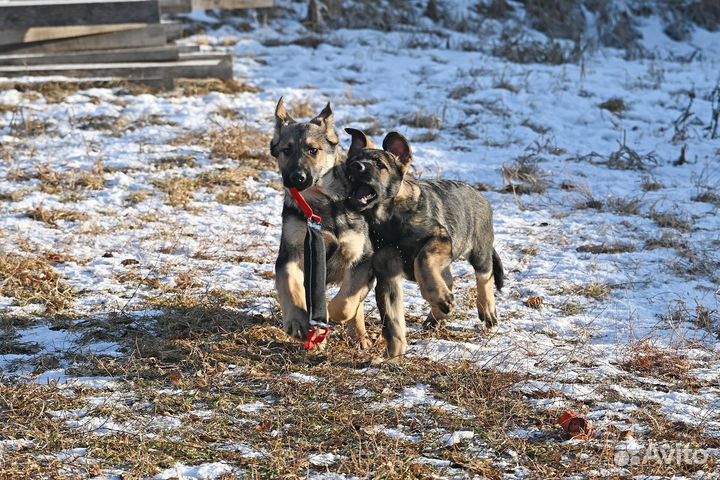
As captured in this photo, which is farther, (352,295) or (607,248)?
(607,248)

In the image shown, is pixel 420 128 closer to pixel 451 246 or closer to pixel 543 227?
pixel 543 227

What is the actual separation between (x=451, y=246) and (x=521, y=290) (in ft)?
3.94

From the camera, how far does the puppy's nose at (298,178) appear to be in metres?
4.62

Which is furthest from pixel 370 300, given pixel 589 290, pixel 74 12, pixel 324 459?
pixel 74 12

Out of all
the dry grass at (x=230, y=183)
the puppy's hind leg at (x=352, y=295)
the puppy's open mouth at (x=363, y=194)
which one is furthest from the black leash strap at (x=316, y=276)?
the dry grass at (x=230, y=183)

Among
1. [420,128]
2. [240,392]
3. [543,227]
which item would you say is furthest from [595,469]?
[420,128]

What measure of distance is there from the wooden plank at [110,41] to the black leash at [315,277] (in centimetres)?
Answer: 750

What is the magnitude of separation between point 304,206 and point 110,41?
7.58 m

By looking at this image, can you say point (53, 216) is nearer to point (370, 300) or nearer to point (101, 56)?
point (370, 300)

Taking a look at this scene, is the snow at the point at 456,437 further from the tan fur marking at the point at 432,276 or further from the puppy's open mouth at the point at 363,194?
the puppy's open mouth at the point at 363,194

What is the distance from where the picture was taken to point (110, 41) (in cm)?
1121

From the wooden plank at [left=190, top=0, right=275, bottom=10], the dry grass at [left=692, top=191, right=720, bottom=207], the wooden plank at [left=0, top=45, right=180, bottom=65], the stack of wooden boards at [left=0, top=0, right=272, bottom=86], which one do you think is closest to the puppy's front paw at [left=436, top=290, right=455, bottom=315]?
the dry grass at [left=692, top=191, right=720, bottom=207]

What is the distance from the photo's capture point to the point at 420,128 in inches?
394

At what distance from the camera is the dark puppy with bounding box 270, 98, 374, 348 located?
461cm
